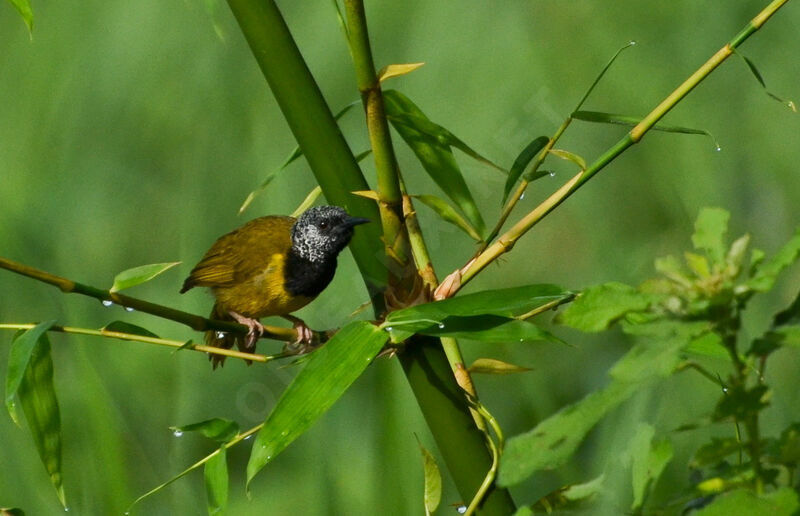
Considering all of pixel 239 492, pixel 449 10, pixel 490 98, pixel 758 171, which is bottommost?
pixel 239 492

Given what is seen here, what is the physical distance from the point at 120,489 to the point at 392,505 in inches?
11.3

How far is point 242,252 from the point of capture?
4.88 ft

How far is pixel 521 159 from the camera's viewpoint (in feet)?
2.29

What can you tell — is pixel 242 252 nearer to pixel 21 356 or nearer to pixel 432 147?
pixel 432 147

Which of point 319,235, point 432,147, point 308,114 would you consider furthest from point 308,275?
point 308,114

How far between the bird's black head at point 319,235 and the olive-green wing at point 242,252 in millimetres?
31

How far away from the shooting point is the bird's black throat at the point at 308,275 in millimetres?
1392

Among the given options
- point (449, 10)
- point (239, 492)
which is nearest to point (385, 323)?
point (239, 492)

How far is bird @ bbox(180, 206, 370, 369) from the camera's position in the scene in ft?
4.57

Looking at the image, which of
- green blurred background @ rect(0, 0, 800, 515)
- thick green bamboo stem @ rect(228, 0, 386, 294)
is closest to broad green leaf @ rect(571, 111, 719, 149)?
thick green bamboo stem @ rect(228, 0, 386, 294)

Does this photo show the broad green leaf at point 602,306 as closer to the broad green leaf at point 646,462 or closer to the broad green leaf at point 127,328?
the broad green leaf at point 646,462

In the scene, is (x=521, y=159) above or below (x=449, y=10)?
below

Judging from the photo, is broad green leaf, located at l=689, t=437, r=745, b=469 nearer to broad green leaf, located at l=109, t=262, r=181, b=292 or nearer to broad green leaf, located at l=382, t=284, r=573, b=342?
broad green leaf, located at l=382, t=284, r=573, b=342

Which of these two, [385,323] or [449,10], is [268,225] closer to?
[449,10]
